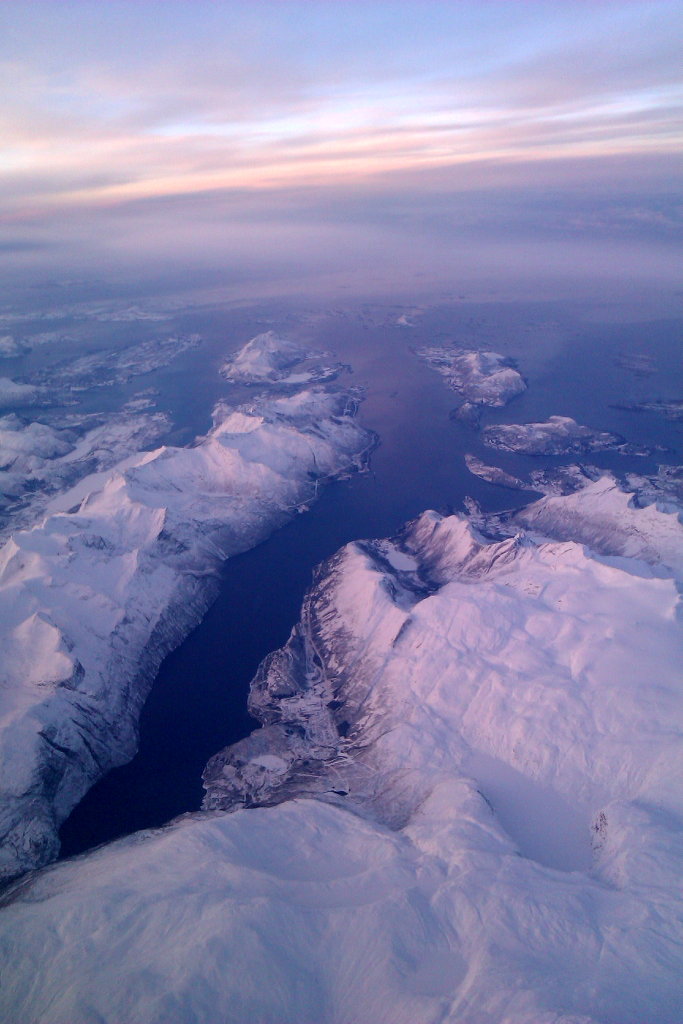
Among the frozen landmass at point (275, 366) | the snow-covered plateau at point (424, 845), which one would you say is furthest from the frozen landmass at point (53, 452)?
the snow-covered plateau at point (424, 845)

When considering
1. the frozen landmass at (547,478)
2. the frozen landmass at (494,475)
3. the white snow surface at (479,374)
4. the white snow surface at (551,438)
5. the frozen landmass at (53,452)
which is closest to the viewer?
the frozen landmass at (53,452)

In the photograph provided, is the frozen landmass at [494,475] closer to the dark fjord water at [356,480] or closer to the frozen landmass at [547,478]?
the frozen landmass at [547,478]

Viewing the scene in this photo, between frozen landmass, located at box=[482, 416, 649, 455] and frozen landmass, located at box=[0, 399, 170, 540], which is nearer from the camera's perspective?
frozen landmass, located at box=[0, 399, 170, 540]

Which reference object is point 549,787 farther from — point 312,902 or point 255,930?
point 255,930

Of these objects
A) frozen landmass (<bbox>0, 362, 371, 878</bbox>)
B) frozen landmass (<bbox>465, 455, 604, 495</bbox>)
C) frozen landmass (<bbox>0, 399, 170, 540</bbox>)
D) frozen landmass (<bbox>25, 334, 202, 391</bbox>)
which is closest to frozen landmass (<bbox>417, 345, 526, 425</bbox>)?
frozen landmass (<bbox>465, 455, 604, 495</bbox>)

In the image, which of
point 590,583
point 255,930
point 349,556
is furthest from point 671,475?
point 255,930

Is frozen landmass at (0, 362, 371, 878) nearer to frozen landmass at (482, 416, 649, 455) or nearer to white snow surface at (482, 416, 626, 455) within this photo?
frozen landmass at (482, 416, 649, 455)
